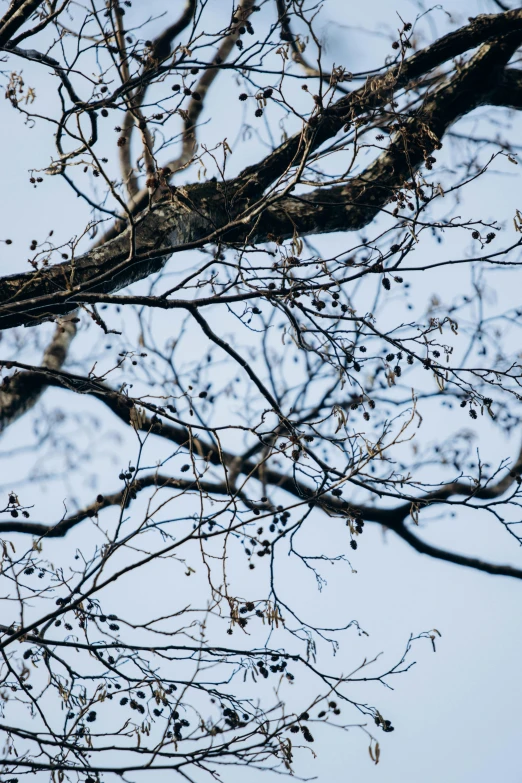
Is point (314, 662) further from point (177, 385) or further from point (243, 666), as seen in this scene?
point (177, 385)

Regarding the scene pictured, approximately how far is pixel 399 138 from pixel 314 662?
9.83ft

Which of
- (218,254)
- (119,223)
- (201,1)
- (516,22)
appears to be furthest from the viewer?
(119,223)

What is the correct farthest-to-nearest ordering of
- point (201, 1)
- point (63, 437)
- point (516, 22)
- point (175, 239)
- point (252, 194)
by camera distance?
point (63, 437)
point (516, 22)
point (252, 194)
point (175, 239)
point (201, 1)

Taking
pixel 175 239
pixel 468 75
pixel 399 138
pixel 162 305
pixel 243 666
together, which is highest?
pixel 468 75

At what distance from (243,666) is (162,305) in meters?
1.79

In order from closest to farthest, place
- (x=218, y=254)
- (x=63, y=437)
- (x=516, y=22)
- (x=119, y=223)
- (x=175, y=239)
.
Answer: (x=218, y=254), (x=175, y=239), (x=516, y=22), (x=119, y=223), (x=63, y=437)

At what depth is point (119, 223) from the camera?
214 inches

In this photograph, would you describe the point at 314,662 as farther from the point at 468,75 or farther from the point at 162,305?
the point at 468,75

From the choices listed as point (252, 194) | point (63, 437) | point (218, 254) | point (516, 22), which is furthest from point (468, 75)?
point (63, 437)

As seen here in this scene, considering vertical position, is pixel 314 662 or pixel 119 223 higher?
pixel 119 223

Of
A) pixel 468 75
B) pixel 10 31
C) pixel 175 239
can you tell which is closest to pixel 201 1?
pixel 10 31

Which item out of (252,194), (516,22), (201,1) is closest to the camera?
(201,1)

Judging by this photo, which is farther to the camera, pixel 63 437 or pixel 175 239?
pixel 63 437

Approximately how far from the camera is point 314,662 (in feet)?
11.5
